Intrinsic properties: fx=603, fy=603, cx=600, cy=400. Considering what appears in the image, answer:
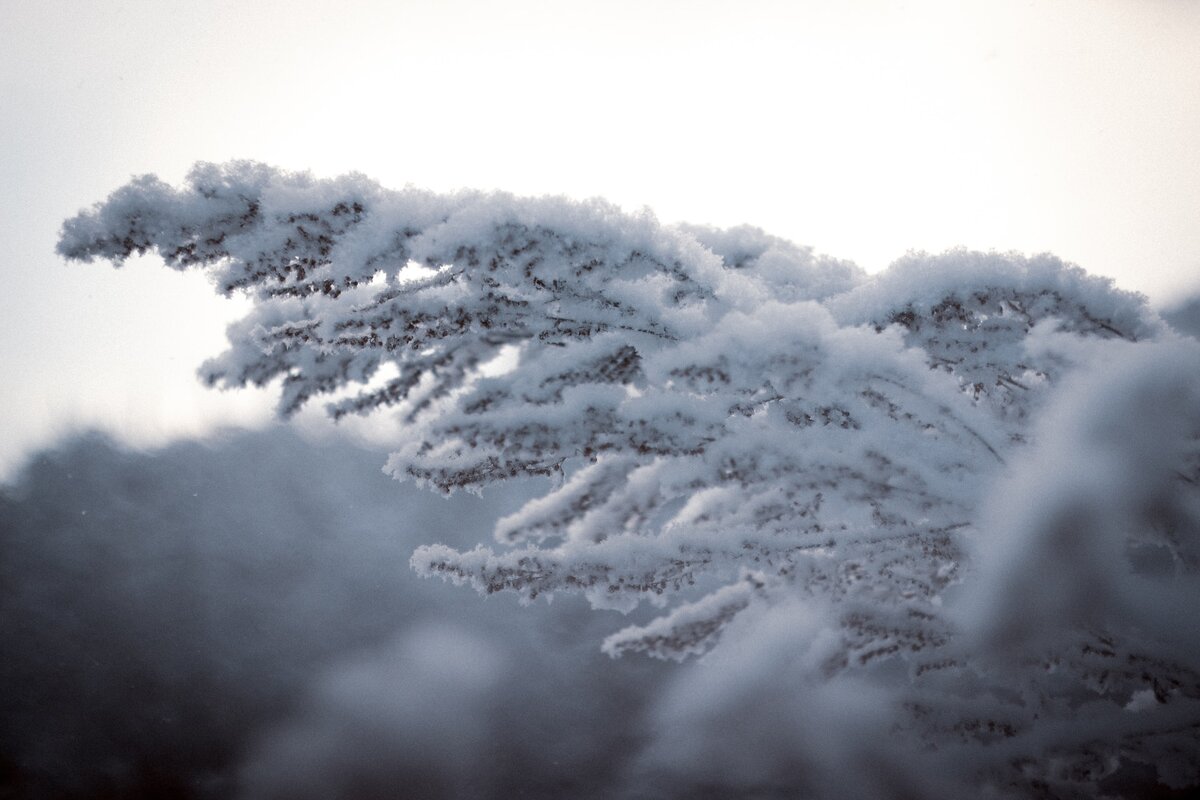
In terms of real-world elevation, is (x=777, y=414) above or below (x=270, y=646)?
below

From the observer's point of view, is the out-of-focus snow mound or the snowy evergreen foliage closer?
the snowy evergreen foliage

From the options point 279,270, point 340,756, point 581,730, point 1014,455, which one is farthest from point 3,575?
point 1014,455

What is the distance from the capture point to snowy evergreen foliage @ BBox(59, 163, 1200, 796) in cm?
137

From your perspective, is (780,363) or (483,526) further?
(483,526)

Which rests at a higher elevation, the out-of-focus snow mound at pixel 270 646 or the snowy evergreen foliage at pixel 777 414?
the out-of-focus snow mound at pixel 270 646

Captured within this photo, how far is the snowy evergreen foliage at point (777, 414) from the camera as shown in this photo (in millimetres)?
1374

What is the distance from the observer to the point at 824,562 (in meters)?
1.89

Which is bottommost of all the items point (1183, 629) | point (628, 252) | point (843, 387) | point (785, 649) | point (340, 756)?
point (1183, 629)

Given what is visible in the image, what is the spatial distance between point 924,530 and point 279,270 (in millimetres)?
1904

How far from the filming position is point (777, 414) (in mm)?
1839

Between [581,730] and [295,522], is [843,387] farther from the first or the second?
[295,522]

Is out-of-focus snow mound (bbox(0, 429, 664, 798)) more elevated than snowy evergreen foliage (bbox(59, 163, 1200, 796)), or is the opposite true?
out-of-focus snow mound (bbox(0, 429, 664, 798))

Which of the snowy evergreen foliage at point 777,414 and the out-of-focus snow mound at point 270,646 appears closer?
the snowy evergreen foliage at point 777,414

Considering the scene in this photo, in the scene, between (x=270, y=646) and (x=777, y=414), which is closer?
(x=777, y=414)
